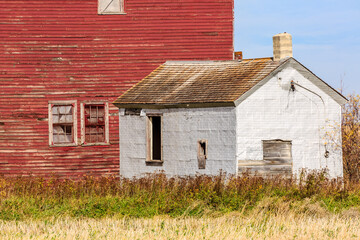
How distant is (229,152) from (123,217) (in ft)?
16.6

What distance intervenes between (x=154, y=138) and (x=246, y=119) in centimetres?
390

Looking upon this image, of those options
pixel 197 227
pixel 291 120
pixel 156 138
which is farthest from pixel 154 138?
pixel 197 227

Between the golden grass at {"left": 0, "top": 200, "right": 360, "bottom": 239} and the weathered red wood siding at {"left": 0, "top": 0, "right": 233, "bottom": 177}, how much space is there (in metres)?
8.51

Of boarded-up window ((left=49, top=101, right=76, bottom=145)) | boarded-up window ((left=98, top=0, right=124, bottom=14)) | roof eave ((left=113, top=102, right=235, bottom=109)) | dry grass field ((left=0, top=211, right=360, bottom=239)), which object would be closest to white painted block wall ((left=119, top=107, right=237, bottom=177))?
roof eave ((left=113, top=102, right=235, bottom=109))

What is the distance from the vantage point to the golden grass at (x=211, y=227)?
11948mm

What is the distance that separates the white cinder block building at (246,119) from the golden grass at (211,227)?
3838 millimetres

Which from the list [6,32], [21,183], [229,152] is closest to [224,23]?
[229,152]

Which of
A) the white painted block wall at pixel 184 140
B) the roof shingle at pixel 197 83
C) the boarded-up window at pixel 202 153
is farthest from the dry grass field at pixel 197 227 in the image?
the roof shingle at pixel 197 83

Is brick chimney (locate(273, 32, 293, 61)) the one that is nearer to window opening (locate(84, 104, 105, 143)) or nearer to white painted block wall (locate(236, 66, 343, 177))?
white painted block wall (locate(236, 66, 343, 177))

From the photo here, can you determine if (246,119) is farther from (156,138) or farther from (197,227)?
(197,227)

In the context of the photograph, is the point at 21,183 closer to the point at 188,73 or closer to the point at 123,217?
the point at 123,217

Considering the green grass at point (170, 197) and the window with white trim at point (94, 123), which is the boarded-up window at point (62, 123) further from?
the green grass at point (170, 197)

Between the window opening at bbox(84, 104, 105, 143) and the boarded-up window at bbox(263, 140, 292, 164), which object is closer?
the boarded-up window at bbox(263, 140, 292, 164)

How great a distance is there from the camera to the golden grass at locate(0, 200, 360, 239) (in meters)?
11.9
